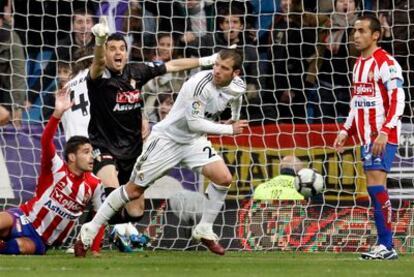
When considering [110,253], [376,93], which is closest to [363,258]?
[376,93]

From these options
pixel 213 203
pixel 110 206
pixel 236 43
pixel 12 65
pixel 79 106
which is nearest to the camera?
pixel 110 206

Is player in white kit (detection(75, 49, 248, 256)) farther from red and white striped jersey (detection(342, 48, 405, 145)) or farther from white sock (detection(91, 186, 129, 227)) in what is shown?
red and white striped jersey (detection(342, 48, 405, 145))

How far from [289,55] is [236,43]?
2.08 feet

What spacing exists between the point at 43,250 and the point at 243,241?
2306 millimetres

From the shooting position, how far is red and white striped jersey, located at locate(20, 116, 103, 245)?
38.3 ft

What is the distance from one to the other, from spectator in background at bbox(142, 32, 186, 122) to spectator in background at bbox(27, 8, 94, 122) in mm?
814

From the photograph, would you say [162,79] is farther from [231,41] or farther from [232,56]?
[232,56]

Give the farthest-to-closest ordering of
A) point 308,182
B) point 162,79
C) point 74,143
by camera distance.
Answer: point 162,79 → point 308,182 → point 74,143

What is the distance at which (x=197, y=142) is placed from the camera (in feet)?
39.1

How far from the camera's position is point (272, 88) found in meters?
15.1

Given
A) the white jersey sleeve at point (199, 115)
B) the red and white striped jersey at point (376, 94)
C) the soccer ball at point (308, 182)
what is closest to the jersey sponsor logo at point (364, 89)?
the red and white striped jersey at point (376, 94)

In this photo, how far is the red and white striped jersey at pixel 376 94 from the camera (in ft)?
36.7

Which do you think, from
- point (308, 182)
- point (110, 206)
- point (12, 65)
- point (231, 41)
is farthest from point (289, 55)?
point (110, 206)

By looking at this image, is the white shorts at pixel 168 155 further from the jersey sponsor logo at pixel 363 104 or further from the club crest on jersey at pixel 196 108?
the jersey sponsor logo at pixel 363 104
